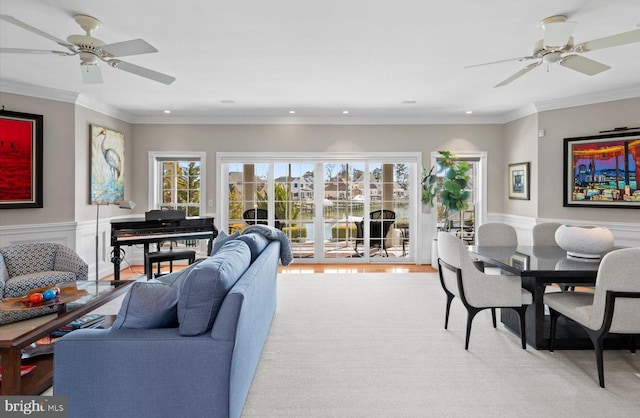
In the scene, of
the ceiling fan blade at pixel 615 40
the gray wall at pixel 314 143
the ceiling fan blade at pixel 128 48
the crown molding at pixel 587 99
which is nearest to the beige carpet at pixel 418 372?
the ceiling fan blade at pixel 615 40

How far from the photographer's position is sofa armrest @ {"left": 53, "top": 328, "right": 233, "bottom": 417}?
174 cm

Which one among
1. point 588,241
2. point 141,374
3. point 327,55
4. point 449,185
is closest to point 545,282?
point 588,241

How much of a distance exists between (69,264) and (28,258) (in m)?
0.37

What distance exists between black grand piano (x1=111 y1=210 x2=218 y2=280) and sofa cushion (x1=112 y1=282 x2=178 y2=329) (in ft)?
10.4

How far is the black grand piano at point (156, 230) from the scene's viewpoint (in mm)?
4711

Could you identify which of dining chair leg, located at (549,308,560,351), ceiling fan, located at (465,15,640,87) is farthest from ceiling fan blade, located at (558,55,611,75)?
dining chair leg, located at (549,308,560,351)

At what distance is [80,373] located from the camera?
1.74 m

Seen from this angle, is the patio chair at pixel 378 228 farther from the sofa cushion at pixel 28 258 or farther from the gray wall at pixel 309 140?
the sofa cushion at pixel 28 258

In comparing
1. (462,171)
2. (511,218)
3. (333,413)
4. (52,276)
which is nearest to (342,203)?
(462,171)

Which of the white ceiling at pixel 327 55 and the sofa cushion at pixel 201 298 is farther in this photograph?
the white ceiling at pixel 327 55

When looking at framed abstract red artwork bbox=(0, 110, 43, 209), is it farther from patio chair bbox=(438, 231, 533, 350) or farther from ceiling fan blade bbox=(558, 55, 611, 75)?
ceiling fan blade bbox=(558, 55, 611, 75)

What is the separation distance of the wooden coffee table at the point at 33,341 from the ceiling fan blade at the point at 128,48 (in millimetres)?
1906

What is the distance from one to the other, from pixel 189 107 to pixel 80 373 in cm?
485

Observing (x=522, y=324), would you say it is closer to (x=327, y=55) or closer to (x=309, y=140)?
(x=327, y=55)
